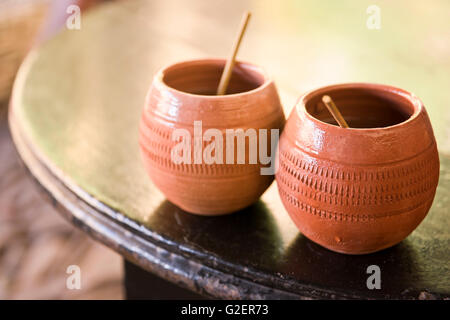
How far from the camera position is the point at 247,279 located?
48cm

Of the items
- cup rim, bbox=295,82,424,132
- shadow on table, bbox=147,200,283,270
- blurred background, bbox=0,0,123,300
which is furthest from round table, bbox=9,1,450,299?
blurred background, bbox=0,0,123,300

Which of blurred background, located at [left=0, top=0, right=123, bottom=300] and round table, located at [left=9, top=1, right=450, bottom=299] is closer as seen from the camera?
round table, located at [left=9, top=1, right=450, bottom=299]

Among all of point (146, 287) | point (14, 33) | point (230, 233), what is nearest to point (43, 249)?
point (146, 287)

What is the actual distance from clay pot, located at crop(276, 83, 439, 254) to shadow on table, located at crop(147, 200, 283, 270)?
0.04 metres

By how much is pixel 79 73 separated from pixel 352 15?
616 millimetres

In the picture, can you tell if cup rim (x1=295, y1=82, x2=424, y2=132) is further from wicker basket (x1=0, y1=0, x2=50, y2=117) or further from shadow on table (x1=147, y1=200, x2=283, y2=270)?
wicker basket (x1=0, y1=0, x2=50, y2=117)

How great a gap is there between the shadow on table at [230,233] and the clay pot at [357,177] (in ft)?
0.14

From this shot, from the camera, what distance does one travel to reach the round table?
48 cm

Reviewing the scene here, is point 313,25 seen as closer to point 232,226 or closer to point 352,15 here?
point 352,15

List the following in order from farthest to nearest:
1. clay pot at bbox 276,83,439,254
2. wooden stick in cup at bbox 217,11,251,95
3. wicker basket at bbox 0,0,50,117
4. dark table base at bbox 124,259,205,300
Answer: wicker basket at bbox 0,0,50,117
dark table base at bbox 124,259,205,300
wooden stick in cup at bbox 217,11,251,95
clay pot at bbox 276,83,439,254

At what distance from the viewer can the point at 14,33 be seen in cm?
199

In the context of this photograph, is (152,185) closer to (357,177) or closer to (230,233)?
(230,233)

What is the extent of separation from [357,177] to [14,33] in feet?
6.03
